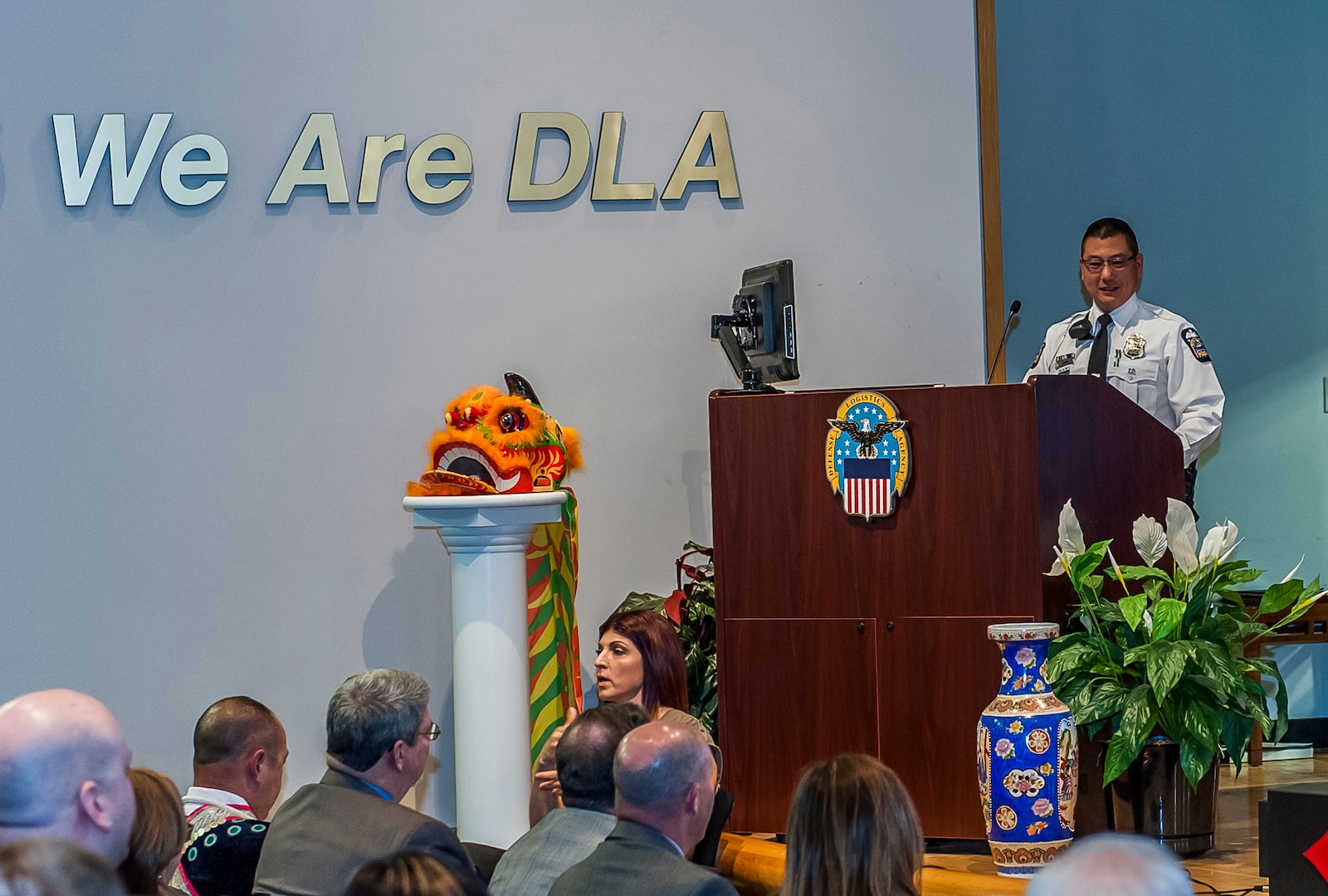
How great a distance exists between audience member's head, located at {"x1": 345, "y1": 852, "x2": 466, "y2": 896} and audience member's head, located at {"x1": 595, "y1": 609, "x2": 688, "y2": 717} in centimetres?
228

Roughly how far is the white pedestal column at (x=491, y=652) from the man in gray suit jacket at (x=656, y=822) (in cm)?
169

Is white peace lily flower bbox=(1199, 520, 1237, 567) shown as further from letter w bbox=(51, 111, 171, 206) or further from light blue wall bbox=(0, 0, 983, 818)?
letter w bbox=(51, 111, 171, 206)

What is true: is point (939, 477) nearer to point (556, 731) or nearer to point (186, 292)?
point (556, 731)

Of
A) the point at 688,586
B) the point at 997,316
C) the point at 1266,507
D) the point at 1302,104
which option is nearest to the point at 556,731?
the point at 688,586

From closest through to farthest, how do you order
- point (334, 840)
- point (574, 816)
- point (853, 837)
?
point (853, 837), point (334, 840), point (574, 816)

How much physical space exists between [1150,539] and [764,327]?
1305 mm

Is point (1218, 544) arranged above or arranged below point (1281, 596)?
above

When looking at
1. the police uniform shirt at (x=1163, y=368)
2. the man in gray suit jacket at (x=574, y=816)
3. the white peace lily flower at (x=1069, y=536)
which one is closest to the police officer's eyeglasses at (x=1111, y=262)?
the police uniform shirt at (x=1163, y=368)

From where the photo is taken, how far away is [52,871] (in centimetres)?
142

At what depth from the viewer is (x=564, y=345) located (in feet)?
16.4

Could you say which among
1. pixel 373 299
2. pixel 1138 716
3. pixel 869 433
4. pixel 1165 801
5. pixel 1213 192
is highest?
pixel 1213 192

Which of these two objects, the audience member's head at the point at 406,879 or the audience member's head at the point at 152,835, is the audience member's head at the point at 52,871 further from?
the audience member's head at the point at 152,835

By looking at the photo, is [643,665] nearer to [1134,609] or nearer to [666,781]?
[1134,609]

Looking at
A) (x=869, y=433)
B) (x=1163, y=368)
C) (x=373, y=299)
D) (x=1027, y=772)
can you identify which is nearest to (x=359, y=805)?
(x=1027, y=772)
